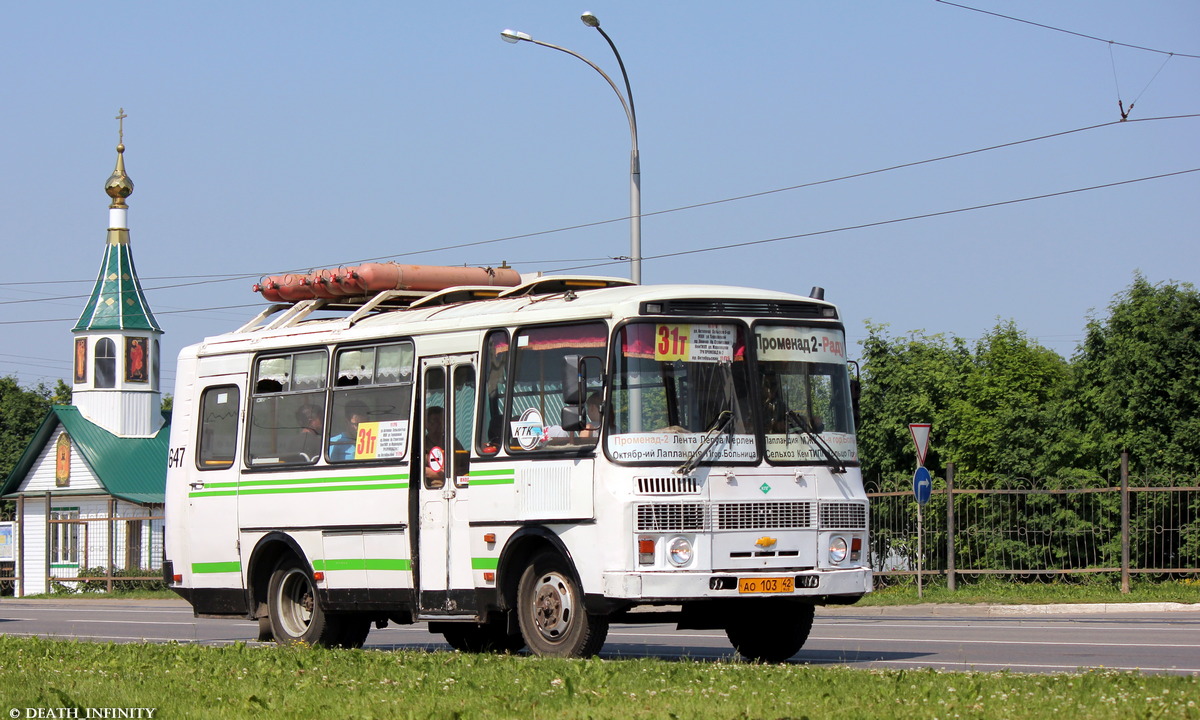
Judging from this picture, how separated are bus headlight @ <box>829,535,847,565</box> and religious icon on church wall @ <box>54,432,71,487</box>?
5279 centimetres

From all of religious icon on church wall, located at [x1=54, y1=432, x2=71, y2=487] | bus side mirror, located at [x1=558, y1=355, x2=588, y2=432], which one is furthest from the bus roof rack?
religious icon on church wall, located at [x1=54, y1=432, x2=71, y2=487]

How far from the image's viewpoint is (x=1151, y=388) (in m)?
31.2

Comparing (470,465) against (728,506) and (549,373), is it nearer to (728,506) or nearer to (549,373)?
(549,373)

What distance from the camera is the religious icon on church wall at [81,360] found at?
63281mm

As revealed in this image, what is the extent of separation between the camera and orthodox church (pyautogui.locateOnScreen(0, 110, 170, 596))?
198 ft

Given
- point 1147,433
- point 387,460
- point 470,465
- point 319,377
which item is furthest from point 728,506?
point 1147,433

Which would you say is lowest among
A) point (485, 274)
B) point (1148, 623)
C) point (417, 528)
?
point (1148, 623)

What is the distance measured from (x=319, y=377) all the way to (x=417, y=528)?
7.17ft

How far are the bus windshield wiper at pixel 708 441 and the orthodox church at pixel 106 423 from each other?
49384 millimetres

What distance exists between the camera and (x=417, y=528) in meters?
14.7

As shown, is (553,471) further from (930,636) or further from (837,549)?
(930,636)

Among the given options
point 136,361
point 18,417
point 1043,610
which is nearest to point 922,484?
point 1043,610

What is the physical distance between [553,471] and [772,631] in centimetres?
254

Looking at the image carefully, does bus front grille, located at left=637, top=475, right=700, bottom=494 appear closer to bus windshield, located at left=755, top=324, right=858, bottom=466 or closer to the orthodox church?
bus windshield, located at left=755, top=324, right=858, bottom=466
